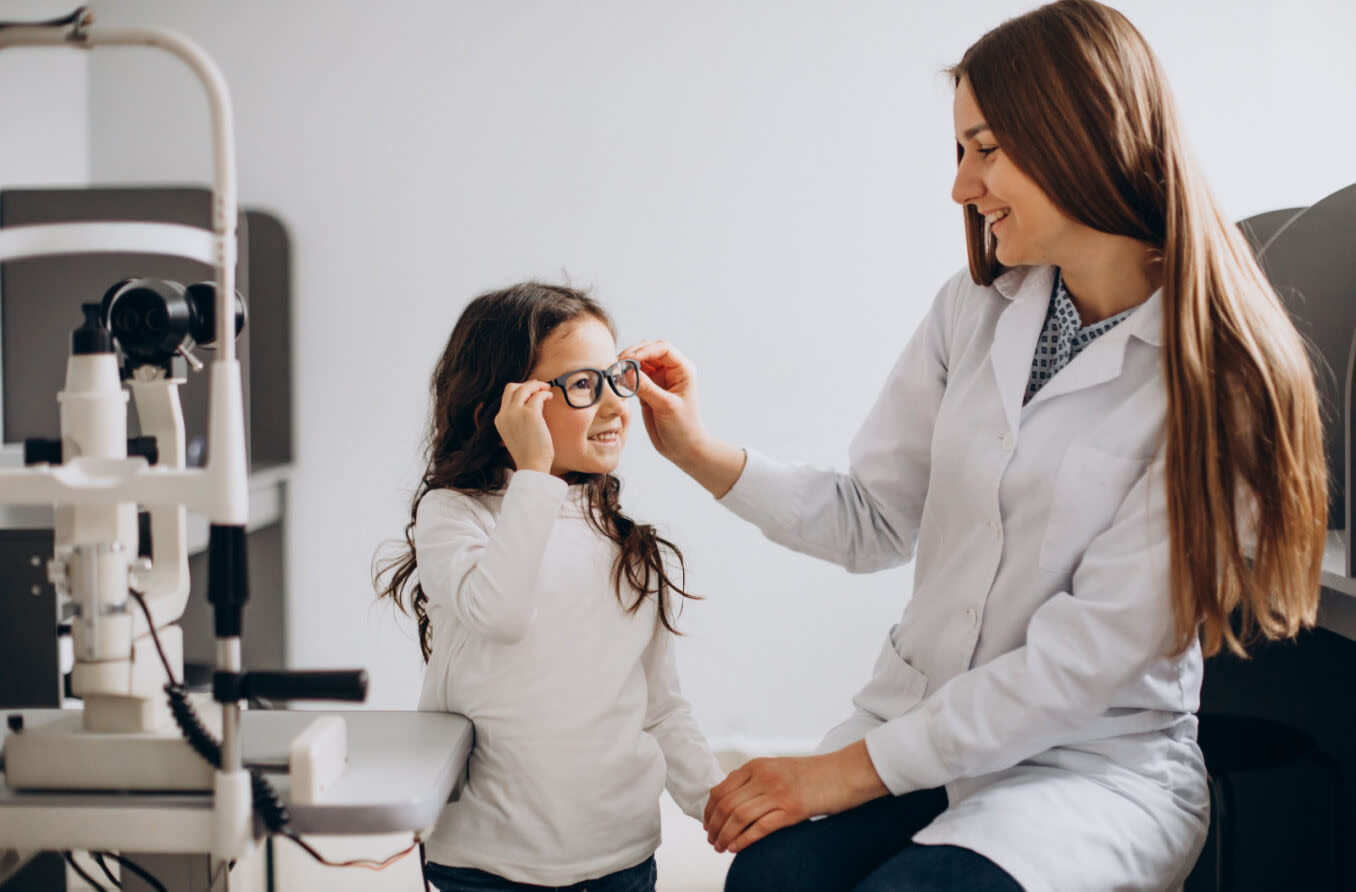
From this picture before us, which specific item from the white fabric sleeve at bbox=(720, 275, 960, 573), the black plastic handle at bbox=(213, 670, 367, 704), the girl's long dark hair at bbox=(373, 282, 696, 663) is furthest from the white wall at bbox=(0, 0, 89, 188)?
the black plastic handle at bbox=(213, 670, 367, 704)

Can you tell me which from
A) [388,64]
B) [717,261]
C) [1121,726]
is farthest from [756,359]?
[1121,726]

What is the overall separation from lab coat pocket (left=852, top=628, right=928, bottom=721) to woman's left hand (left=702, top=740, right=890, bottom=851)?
13cm

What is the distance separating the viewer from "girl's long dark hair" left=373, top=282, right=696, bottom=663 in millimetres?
1317

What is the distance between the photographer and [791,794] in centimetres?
115

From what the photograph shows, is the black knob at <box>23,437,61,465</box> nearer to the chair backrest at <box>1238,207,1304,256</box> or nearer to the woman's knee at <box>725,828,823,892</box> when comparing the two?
the woman's knee at <box>725,828,823,892</box>

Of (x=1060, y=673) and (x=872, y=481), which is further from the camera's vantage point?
(x=872, y=481)

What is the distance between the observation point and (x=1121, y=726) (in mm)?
1164

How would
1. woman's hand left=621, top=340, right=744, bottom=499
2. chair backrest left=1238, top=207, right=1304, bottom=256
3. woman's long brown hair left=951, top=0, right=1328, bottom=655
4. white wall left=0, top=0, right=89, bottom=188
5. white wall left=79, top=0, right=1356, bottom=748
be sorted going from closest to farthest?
woman's long brown hair left=951, top=0, right=1328, bottom=655 → woman's hand left=621, top=340, right=744, bottom=499 → chair backrest left=1238, top=207, right=1304, bottom=256 → white wall left=0, top=0, right=89, bottom=188 → white wall left=79, top=0, right=1356, bottom=748

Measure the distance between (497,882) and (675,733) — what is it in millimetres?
272

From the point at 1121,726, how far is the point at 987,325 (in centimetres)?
50

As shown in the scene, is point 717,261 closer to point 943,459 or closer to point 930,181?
point 930,181

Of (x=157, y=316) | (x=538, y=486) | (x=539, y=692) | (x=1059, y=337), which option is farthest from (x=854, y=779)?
(x=157, y=316)

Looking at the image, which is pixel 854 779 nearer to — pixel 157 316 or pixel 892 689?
pixel 892 689

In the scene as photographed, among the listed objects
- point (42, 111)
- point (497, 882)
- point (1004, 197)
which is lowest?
point (497, 882)
